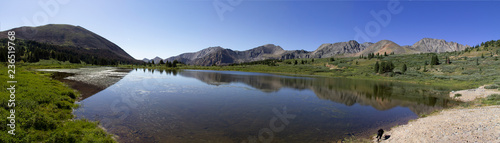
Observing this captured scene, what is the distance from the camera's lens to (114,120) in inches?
625

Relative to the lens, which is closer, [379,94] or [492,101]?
[492,101]

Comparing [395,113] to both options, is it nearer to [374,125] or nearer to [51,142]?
[374,125]
